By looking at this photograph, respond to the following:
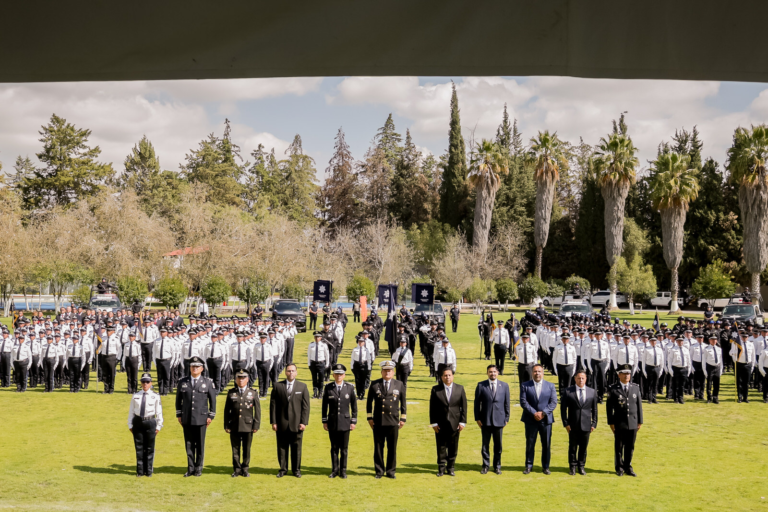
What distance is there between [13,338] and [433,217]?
197 ft

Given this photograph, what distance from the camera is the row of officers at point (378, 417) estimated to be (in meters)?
9.42

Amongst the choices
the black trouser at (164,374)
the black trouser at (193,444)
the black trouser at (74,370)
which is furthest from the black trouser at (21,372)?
the black trouser at (193,444)

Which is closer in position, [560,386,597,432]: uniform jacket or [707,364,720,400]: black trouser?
[560,386,597,432]: uniform jacket

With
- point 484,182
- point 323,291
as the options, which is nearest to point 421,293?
point 323,291

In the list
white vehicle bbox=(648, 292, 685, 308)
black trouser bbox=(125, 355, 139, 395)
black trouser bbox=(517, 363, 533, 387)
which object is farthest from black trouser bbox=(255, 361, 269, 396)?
white vehicle bbox=(648, 292, 685, 308)

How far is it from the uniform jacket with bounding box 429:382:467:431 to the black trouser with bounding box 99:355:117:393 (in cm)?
1024

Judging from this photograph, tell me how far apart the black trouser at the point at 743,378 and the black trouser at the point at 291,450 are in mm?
12247

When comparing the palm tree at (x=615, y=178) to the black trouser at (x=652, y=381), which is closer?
→ the black trouser at (x=652, y=381)

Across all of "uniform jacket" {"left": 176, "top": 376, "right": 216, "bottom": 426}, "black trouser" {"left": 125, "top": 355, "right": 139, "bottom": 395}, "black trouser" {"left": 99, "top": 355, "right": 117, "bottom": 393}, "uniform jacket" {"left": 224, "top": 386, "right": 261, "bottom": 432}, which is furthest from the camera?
"black trouser" {"left": 99, "top": 355, "right": 117, "bottom": 393}

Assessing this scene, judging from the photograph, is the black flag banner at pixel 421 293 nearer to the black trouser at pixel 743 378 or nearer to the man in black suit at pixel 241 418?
the black trouser at pixel 743 378

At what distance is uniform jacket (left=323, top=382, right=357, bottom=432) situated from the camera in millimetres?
9477

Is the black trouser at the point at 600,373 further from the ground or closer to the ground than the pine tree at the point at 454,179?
closer to the ground

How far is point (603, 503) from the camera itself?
8414 millimetres

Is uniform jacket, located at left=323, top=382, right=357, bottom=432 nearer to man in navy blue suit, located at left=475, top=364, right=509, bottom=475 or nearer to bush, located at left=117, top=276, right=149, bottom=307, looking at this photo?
man in navy blue suit, located at left=475, top=364, right=509, bottom=475
